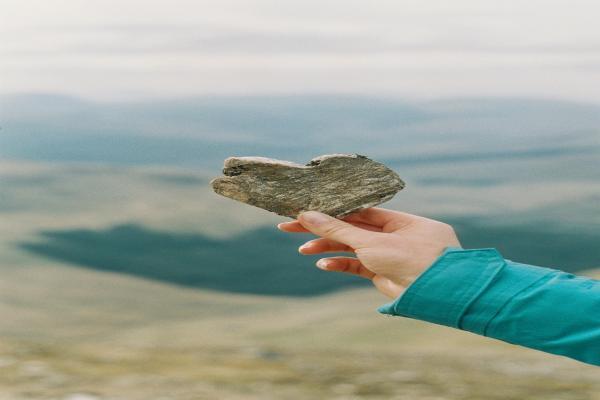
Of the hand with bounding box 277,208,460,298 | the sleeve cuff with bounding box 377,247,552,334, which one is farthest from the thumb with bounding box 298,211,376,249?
the sleeve cuff with bounding box 377,247,552,334

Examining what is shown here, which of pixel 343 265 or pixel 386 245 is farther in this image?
pixel 343 265

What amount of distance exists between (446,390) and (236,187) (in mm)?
2000

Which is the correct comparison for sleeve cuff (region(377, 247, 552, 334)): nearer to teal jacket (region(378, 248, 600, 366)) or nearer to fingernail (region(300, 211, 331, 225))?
teal jacket (region(378, 248, 600, 366))

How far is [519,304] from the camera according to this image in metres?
1.45

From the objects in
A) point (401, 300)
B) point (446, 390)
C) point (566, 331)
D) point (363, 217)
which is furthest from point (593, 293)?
point (446, 390)

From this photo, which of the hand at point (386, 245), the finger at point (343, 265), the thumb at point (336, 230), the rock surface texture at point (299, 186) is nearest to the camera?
the hand at point (386, 245)

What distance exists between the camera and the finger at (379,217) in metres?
2.08

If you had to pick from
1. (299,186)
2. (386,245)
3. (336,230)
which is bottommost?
(386,245)

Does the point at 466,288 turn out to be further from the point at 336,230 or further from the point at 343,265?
the point at 343,265

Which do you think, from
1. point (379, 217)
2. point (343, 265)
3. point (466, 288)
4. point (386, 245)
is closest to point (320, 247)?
point (343, 265)

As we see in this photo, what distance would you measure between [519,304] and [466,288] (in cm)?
10

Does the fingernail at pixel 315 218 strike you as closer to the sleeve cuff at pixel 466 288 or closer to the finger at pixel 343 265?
the finger at pixel 343 265

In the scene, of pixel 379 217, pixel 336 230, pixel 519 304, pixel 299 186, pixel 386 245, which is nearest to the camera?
pixel 519 304

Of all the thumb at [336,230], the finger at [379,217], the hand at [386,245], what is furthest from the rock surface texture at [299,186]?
the thumb at [336,230]
